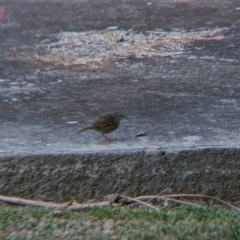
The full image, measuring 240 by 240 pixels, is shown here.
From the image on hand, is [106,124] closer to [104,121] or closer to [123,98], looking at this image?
[104,121]

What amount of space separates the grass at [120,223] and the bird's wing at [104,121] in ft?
1.88

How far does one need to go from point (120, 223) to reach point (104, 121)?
0.82 metres

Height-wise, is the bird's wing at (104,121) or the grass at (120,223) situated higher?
the bird's wing at (104,121)

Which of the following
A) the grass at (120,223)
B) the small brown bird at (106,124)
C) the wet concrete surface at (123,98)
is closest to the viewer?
the grass at (120,223)

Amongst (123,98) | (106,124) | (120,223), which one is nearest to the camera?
(120,223)

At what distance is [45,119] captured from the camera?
4.57 metres

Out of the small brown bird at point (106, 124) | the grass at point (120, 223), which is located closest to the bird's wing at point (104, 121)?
the small brown bird at point (106, 124)

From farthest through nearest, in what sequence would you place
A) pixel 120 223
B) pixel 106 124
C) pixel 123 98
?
pixel 123 98 < pixel 106 124 < pixel 120 223

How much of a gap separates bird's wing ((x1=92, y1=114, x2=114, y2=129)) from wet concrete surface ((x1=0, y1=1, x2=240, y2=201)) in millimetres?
71

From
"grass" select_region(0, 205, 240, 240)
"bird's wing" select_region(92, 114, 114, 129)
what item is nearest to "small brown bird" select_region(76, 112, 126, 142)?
"bird's wing" select_region(92, 114, 114, 129)

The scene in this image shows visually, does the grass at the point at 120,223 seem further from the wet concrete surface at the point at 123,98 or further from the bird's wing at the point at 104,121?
the bird's wing at the point at 104,121

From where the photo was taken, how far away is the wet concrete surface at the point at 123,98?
3902 mm

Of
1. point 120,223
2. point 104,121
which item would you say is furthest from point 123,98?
point 120,223

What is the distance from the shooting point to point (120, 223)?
3.51 metres
